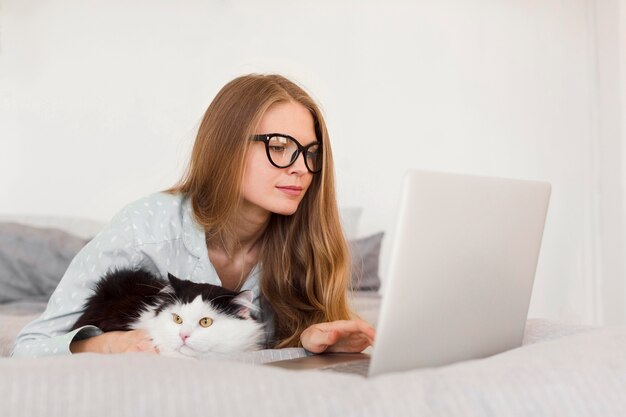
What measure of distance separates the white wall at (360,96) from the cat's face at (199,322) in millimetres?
2176

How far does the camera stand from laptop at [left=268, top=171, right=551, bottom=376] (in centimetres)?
90

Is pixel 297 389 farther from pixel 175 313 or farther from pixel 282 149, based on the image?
pixel 282 149

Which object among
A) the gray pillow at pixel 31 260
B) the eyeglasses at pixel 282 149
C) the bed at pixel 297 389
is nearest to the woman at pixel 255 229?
the eyeglasses at pixel 282 149

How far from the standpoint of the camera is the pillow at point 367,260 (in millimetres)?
3359

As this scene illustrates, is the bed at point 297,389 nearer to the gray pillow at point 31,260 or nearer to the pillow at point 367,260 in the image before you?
the gray pillow at point 31,260

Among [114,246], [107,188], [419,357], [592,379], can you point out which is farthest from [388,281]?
[107,188]

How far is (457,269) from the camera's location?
100 centimetres

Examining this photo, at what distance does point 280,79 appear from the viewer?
1.99 meters

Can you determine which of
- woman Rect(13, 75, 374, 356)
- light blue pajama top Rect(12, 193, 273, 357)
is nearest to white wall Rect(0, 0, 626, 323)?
woman Rect(13, 75, 374, 356)

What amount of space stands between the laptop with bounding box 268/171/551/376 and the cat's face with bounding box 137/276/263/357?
2.01 ft

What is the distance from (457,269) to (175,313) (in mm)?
711

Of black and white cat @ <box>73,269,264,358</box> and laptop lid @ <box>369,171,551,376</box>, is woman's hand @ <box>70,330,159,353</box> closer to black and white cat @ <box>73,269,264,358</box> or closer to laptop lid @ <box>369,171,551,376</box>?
black and white cat @ <box>73,269,264,358</box>

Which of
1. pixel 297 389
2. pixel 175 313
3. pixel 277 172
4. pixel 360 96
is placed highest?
pixel 360 96

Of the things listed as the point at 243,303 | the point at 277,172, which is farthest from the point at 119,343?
the point at 277,172
